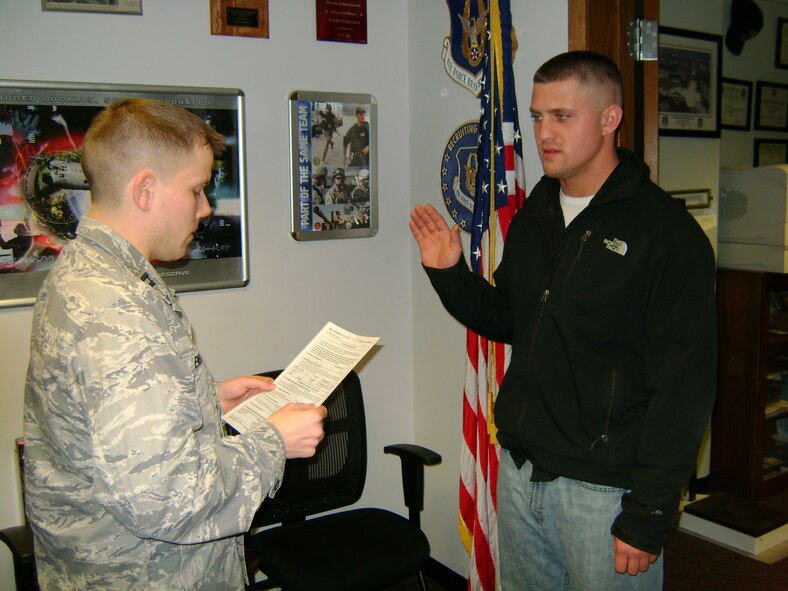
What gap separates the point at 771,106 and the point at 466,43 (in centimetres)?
270

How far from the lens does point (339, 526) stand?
7.78ft

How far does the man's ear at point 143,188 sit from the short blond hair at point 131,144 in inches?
0.4

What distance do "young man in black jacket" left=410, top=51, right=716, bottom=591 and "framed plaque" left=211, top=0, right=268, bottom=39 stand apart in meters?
1.17

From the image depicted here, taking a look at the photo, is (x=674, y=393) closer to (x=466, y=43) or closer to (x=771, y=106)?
(x=466, y=43)

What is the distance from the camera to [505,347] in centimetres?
231

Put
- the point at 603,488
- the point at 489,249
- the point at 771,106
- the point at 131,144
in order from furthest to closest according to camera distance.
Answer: the point at 771,106
the point at 489,249
the point at 603,488
the point at 131,144

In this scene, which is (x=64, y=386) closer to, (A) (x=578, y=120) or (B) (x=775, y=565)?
(A) (x=578, y=120)

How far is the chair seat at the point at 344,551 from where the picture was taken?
6.86ft

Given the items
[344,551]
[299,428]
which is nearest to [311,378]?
[299,428]

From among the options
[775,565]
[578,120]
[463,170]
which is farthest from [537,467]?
[775,565]

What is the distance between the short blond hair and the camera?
1309mm

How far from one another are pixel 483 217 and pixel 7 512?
1.75 meters

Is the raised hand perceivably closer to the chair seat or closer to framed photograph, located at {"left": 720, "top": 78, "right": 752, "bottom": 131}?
the chair seat

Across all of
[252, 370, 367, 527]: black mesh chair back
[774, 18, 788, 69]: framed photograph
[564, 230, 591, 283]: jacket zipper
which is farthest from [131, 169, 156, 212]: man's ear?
[774, 18, 788, 69]: framed photograph
